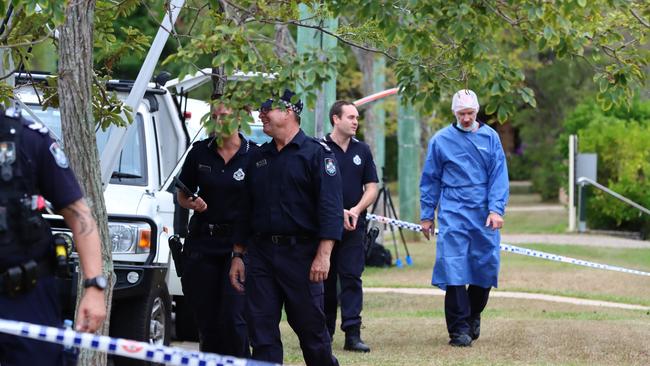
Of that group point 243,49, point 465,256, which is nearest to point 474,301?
point 465,256

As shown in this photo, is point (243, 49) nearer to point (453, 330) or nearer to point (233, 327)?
point (233, 327)

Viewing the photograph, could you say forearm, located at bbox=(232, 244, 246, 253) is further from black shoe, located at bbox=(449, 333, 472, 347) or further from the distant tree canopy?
black shoe, located at bbox=(449, 333, 472, 347)

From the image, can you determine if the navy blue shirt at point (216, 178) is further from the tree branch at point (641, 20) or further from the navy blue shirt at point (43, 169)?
the navy blue shirt at point (43, 169)

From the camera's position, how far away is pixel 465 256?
10.0 m

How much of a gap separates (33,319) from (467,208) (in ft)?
18.7

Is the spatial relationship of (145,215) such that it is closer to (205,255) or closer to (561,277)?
(205,255)

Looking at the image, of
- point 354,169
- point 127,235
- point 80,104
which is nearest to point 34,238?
point 80,104

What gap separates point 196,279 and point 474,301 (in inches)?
121

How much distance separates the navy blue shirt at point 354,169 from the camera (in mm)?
9914

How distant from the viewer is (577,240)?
2361 centimetres

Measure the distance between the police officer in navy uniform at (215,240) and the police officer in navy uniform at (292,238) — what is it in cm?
53

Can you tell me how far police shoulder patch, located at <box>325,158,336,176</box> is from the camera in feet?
23.9

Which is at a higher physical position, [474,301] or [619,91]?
[619,91]

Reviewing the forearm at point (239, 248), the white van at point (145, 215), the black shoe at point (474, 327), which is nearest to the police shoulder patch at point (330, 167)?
the forearm at point (239, 248)
